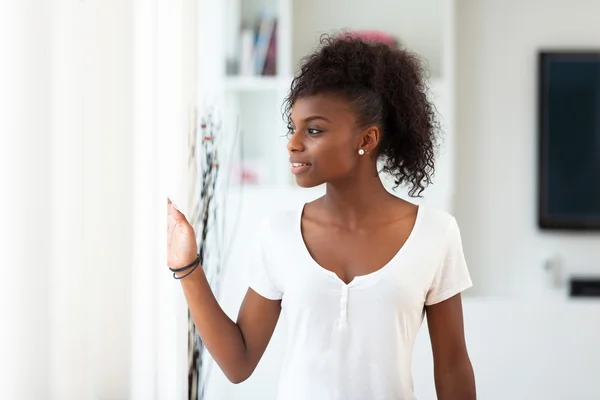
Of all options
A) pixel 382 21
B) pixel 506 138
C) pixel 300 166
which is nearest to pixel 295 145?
pixel 300 166

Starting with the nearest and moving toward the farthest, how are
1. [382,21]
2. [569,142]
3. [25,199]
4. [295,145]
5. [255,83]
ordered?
[25,199]
[295,145]
[255,83]
[382,21]
[569,142]

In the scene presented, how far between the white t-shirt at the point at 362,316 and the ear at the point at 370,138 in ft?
0.45

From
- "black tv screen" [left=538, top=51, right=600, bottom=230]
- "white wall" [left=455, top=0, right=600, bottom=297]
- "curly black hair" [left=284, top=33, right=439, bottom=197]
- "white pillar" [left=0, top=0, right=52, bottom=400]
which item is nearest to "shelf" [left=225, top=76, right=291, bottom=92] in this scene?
"white wall" [left=455, top=0, right=600, bottom=297]

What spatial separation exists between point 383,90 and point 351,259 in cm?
25

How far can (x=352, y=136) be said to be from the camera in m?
0.99

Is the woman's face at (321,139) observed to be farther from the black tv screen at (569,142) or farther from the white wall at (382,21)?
the black tv screen at (569,142)

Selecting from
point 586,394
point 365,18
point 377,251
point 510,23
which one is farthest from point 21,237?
point 510,23

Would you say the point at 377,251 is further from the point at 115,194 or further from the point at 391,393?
the point at 115,194

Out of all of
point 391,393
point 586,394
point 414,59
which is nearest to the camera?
point 391,393

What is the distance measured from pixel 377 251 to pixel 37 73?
51 centimetres

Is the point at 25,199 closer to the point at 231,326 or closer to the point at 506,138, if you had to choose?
the point at 231,326

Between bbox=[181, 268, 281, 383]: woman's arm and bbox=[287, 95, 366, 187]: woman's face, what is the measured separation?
205 millimetres

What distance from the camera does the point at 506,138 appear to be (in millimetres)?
3084

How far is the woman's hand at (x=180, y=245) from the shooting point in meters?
0.99
